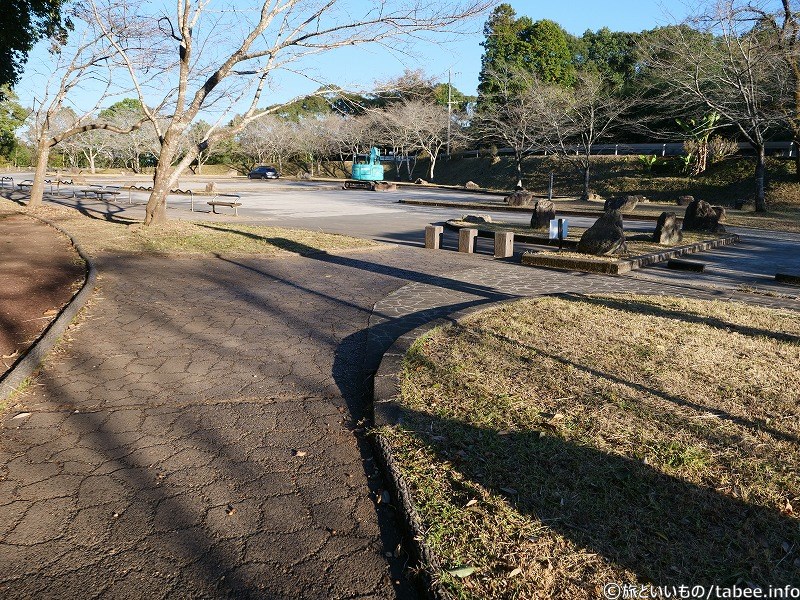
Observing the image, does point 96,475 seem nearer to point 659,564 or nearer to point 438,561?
point 438,561

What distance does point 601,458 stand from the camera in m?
2.86

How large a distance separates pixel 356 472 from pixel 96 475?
128cm

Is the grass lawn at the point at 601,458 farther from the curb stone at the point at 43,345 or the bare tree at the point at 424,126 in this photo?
the bare tree at the point at 424,126

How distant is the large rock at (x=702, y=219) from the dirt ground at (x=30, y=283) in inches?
528

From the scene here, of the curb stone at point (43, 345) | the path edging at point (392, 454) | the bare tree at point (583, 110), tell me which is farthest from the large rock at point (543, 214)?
the bare tree at point (583, 110)

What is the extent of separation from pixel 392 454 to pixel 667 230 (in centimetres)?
1085

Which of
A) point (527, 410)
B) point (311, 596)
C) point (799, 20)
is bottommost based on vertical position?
point (311, 596)

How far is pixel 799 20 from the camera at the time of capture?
712 inches

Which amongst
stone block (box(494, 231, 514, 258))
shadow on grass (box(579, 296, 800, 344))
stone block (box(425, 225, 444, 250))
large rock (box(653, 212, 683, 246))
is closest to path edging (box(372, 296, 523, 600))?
shadow on grass (box(579, 296, 800, 344))

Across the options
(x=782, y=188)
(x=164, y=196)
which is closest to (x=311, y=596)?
(x=164, y=196)

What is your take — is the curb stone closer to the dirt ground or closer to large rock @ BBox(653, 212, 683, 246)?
the dirt ground

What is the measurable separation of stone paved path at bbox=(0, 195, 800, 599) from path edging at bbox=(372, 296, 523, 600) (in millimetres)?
96

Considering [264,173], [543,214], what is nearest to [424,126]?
[264,173]

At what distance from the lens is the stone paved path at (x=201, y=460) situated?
220cm
